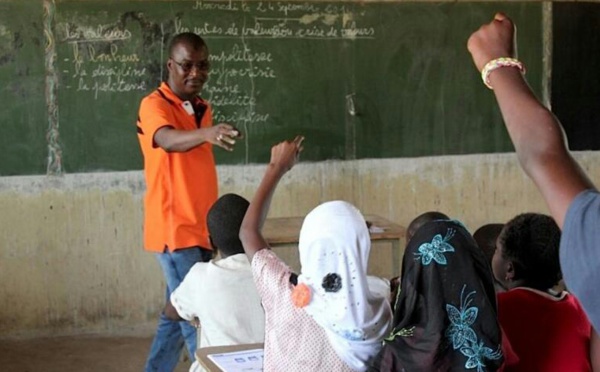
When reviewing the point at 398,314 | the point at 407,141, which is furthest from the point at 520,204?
the point at 398,314

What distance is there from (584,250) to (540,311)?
36.5 inches

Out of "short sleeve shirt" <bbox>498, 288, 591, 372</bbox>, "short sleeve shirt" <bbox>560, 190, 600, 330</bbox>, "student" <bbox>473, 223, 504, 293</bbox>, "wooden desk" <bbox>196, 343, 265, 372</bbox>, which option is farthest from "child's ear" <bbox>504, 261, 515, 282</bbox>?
"short sleeve shirt" <bbox>560, 190, 600, 330</bbox>

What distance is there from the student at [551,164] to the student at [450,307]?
47cm

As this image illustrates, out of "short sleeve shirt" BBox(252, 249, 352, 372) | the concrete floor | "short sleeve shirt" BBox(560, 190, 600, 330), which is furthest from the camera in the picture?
the concrete floor

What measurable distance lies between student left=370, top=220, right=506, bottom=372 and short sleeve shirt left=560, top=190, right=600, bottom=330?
576 mm

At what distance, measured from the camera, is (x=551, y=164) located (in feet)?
3.37

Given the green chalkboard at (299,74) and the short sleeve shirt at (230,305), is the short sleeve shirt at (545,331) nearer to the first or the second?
the short sleeve shirt at (230,305)

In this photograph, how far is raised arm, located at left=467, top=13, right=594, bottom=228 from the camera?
0.99 meters

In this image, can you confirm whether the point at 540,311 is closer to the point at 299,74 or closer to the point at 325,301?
the point at 325,301

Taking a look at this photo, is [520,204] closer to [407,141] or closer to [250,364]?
[407,141]

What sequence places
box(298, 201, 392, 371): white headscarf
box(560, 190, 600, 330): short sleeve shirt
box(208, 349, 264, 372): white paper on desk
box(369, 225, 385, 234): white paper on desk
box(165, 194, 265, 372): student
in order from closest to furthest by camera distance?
box(560, 190, 600, 330): short sleeve shirt, box(298, 201, 392, 371): white headscarf, box(208, 349, 264, 372): white paper on desk, box(165, 194, 265, 372): student, box(369, 225, 385, 234): white paper on desk

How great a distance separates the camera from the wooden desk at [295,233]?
4.14m

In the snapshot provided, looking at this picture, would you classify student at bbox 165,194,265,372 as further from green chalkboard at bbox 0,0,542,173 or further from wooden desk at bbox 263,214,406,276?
green chalkboard at bbox 0,0,542,173

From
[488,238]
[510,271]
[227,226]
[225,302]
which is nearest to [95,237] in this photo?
[227,226]
